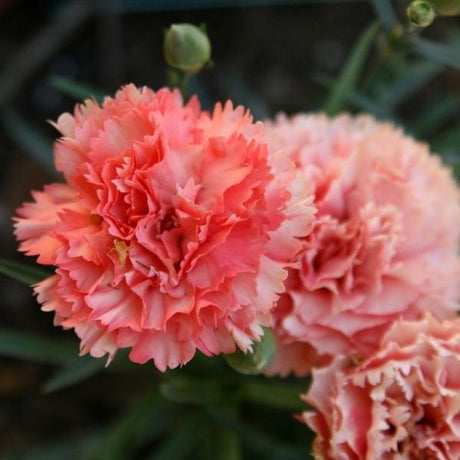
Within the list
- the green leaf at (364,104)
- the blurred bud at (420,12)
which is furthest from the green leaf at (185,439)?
the blurred bud at (420,12)

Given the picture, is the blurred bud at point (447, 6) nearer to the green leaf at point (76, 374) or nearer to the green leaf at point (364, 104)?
the green leaf at point (364, 104)

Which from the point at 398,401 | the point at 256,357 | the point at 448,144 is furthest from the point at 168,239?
the point at 448,144

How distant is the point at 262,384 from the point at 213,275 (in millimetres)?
365

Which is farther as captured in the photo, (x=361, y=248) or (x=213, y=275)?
(x=361, y=248)

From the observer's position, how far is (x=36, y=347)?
0.90 metres

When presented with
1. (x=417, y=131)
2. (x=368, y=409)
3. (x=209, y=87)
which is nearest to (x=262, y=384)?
(x=368, y=409)

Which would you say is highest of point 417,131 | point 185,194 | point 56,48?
point 417,131

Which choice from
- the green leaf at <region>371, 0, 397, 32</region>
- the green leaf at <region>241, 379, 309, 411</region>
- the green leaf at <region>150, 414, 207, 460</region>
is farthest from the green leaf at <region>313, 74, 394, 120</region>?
the green leaf at <region>150, 414, 207, 460</region>

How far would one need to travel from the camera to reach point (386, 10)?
801 millimetres

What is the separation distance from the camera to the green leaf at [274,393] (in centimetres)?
75

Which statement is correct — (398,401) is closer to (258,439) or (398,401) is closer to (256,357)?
(256,357)

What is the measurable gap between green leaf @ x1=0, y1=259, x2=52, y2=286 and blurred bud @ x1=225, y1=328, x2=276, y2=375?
0.18 meters

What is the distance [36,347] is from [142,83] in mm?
696

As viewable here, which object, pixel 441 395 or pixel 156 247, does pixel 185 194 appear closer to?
pixel 156 247
